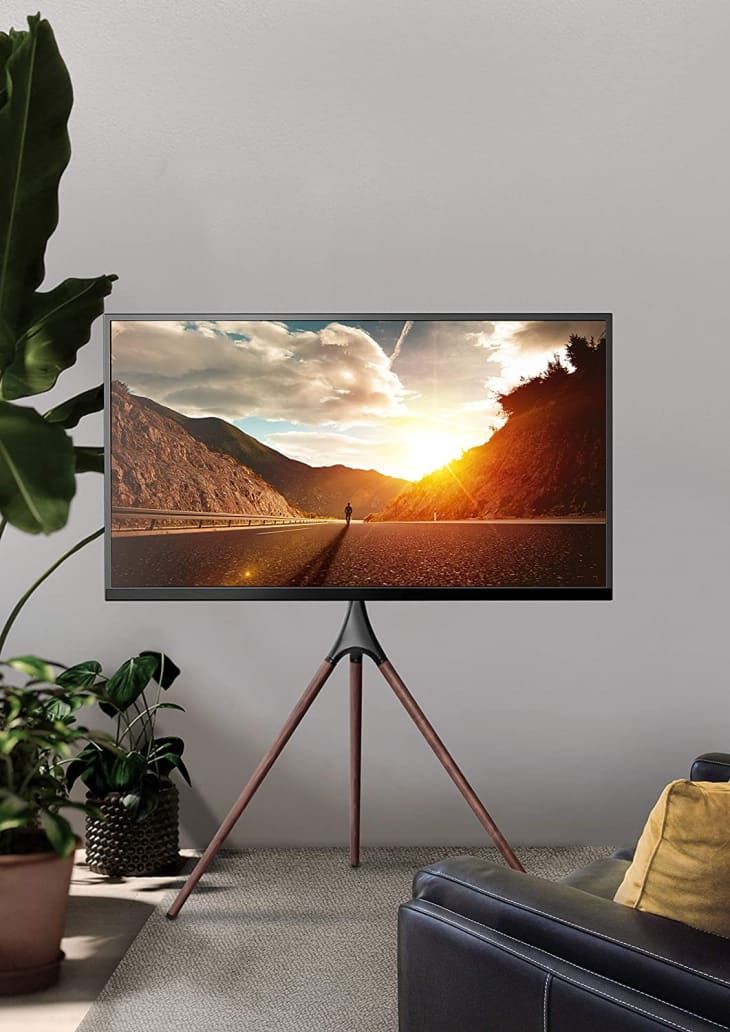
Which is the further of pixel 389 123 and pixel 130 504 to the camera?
pixel 389 123

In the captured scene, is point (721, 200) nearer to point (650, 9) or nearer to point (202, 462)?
point (650, 9)

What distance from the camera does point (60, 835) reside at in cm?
232

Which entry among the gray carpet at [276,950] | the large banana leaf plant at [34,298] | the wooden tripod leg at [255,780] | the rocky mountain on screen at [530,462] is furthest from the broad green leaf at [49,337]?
the gray carpet at [276,950]

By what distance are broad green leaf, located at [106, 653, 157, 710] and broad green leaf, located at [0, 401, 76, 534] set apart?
3.36ft

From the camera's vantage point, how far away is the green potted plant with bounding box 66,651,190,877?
3.19 meters

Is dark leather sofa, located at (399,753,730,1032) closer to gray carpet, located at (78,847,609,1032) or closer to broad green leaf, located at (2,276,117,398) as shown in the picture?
gray carpet, located at (78,847,609,1032)

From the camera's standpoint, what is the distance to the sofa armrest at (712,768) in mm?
2295

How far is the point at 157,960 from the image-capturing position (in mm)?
2633

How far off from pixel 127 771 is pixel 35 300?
139cm

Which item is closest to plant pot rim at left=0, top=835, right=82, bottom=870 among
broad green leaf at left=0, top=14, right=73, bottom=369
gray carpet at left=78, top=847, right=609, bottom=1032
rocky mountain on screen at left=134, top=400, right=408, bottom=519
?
gray carpet at left=78, top=847, right=609, bottom=1032

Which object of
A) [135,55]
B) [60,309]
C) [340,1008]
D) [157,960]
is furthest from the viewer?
[135,55]

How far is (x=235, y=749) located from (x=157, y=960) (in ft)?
3.28

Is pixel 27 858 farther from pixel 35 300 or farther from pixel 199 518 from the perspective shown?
pixel 35 300

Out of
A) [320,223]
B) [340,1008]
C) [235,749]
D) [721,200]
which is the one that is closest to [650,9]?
[721,200]
